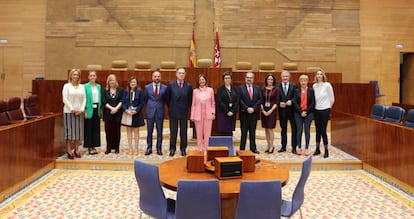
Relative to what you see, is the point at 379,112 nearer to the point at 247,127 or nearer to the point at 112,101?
the point at 247,127

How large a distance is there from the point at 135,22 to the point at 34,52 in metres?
3.50

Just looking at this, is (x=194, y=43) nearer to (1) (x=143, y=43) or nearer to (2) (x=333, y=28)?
(1) (x=143, y=43)

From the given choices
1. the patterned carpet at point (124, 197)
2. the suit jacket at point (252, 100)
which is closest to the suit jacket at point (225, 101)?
the suit jacket at point (252, 100)

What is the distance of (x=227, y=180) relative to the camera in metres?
2.41

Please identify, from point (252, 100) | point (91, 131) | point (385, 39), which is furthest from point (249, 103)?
point (385, 39)

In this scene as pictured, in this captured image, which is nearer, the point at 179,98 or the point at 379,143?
the point at 379,143

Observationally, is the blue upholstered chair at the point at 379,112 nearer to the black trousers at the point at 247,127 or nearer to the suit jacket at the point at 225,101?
the black trousers at the point at 247,127

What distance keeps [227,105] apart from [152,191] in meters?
2.98

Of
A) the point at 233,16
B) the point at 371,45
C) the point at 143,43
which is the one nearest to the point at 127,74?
the point at 143,43

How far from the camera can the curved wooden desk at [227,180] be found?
7.42 feet

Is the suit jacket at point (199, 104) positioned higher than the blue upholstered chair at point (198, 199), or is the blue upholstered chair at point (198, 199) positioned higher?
the suit jacket at point (199, 104)

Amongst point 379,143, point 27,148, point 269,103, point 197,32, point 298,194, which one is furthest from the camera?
point 197,32

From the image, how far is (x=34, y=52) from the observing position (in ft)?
36.4

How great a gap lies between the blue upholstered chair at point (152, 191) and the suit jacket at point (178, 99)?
2750 mm
